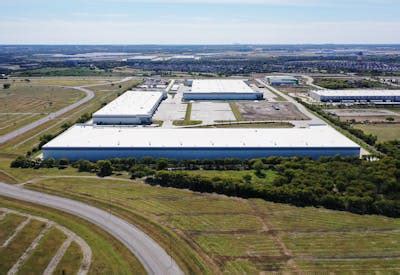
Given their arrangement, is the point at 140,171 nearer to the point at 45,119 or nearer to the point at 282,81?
the point at 45,119

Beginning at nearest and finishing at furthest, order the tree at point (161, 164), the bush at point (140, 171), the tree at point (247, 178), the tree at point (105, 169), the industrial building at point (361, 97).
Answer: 1. the tree at point (247, 178)
2. the bush at point (140, 171)
3. the tree at point (105, 169)
4. the tree at point (161, 164)
5. the industrial building at point (361, 97)

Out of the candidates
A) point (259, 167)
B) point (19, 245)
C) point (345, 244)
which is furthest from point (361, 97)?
point (19, 245)

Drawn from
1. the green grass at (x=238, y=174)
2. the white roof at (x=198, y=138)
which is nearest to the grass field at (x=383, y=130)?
the white roof at (x=198, y=138)

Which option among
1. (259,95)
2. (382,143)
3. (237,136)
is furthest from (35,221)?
(259,95)

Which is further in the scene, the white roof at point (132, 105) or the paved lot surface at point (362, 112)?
the paved lot surface at point (362, 112)

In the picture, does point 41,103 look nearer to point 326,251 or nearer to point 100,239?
point 100,239

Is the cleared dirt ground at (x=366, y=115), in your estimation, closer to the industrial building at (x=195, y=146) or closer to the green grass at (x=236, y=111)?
the green grass at (x=236, y=111)

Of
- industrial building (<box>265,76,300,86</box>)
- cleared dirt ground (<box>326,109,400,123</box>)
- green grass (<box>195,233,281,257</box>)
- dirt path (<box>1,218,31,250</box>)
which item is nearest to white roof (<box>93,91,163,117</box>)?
cleared dirt ground (<box>326,109,400,123</box>)
